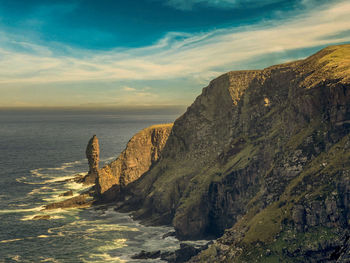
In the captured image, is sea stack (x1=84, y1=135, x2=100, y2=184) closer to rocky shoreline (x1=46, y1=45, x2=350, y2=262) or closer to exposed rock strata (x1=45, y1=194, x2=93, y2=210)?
rocky shoreline (x1=46, y1=45, x2=350, y2=262)

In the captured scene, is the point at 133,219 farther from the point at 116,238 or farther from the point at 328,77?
the point at 328,77

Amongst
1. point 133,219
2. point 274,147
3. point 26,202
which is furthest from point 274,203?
point 26,202

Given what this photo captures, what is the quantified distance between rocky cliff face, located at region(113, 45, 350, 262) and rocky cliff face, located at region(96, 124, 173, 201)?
274 inches

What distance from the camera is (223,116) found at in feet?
487

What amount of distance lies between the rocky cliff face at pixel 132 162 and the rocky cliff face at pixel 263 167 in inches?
274

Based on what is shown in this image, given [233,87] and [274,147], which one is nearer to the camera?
[274,147]

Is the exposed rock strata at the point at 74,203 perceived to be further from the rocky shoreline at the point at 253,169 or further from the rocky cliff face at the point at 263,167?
the rocky cliff face at the point at 263,167

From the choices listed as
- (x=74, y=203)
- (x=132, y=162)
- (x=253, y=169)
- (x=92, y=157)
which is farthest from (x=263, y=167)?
(x=92, y=157)

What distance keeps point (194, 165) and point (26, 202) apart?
6847 centimetres

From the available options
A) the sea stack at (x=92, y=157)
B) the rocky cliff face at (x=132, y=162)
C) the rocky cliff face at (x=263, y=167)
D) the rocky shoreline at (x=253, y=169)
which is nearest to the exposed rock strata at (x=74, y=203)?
the rocky shoreline at (x=253, y=169)

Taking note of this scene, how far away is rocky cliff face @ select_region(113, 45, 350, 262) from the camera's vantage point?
7606 centimetres

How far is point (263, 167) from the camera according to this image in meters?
114

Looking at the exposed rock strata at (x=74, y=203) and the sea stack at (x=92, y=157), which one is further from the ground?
the sea stack at (x=92, y=157)

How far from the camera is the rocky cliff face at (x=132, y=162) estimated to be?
513 feet
